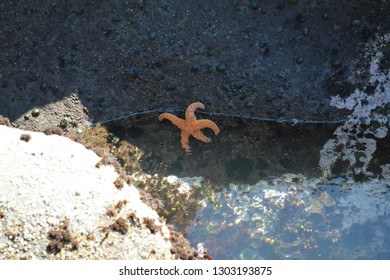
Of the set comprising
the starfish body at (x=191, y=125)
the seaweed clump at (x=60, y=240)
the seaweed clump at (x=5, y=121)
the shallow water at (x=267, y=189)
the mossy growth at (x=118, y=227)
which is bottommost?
the seaweed clump at (x=60, y=240)

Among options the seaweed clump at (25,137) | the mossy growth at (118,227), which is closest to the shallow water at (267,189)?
the mossy growth at (118,227)

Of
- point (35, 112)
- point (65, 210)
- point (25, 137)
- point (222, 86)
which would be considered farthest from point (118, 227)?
point (222, 86)

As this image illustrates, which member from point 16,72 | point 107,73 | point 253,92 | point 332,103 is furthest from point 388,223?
point 16,72

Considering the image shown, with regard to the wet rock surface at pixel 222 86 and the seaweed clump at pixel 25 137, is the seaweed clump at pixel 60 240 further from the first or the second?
the wet rock surface at pixel 222 86

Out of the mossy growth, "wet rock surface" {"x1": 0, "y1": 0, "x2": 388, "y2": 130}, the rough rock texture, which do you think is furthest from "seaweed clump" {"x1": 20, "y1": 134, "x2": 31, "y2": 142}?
the mossy growth

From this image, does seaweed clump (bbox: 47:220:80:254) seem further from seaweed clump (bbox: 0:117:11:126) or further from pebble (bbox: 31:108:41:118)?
pebble (bbox: 31:108:41:118)
